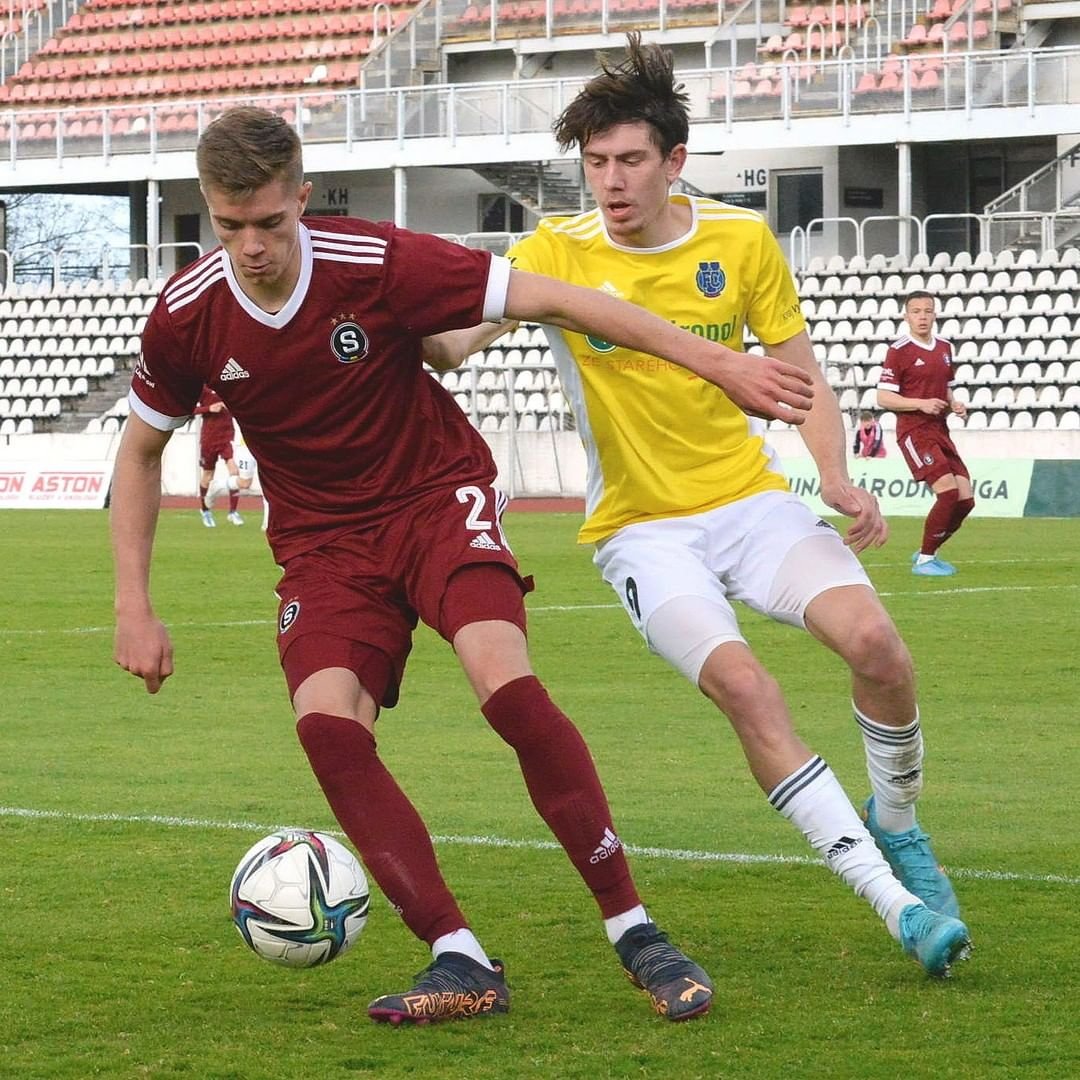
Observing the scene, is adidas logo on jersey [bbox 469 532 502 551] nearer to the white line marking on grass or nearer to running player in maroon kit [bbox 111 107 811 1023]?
running player in maroon kit [bbox 111 107 811 1023]

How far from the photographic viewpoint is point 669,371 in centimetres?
526

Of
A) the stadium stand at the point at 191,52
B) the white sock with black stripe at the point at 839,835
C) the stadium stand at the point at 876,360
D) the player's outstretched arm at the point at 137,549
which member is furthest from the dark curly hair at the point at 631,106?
the stadium stand at the point at 191,52

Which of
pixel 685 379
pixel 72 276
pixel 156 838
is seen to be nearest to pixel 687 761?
pixel 156 838

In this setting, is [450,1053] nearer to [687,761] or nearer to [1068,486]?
[687,761]

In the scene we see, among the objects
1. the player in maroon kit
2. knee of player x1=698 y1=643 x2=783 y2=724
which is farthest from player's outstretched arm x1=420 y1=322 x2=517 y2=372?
the player in maroon kit

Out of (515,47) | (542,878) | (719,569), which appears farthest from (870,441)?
(719,569)

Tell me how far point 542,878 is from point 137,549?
5.47 feet

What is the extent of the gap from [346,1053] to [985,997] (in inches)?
54.9

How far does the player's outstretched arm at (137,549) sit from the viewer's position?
4648mm

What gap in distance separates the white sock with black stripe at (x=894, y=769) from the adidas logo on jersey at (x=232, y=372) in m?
1.67

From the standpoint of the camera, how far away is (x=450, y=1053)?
4.03 meters

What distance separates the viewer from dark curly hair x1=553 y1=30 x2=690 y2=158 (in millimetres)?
5188

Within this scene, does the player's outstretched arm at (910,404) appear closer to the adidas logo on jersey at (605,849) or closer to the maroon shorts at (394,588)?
the maroon shorts at (394,588)

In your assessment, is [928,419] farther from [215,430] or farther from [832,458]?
[832,458]
